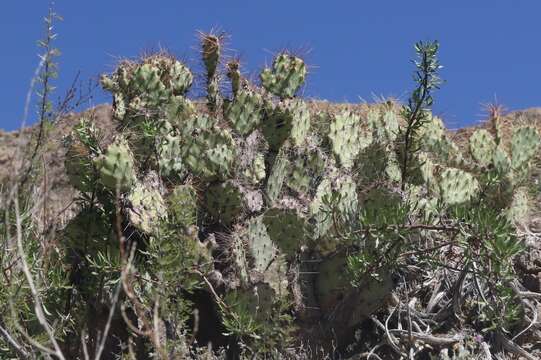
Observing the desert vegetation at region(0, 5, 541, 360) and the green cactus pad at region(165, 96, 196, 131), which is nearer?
the desert vegetation at region(0, 5, 541, 360)

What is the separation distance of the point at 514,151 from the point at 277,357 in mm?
3280

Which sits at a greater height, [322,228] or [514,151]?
[514,151]

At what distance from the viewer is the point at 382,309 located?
6.83m

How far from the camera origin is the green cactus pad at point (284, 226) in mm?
6223

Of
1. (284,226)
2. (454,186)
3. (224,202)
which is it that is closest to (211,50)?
(224,202)

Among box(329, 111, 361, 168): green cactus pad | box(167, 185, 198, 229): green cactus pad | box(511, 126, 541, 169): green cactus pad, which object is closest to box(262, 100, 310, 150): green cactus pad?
box(329, 111, 361, 168): green cactus pad

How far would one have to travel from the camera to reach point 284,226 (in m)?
6.23

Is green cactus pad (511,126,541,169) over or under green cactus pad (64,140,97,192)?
over

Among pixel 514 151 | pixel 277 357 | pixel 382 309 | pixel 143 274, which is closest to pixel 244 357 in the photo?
pixel 277 357

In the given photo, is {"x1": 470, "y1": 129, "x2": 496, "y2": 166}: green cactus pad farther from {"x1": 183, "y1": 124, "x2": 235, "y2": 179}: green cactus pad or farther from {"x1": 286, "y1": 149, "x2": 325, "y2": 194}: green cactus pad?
{"x1": 183, "y1": 124, "x2": 235, "y2": 179}: green cactus pad

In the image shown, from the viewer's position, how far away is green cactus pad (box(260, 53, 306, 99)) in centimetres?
682

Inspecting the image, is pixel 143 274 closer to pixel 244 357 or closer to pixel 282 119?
pixel 244 357

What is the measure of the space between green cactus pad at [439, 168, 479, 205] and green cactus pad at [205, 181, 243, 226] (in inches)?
59.6

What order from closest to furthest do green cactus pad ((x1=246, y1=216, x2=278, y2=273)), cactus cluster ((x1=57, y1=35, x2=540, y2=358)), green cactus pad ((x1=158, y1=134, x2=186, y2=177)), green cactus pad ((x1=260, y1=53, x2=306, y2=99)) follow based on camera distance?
cactus cluster ((x1=57, y1=35, x2=540, y2=358)), green cactus pad ((x1=246, y1=216, x2=278, y2=273)), green cactus pad ((x1=158, y1=134, x2=186, y2=177)), green cactus pad ((x1=260, y1=53, x2=306, y2=99))
